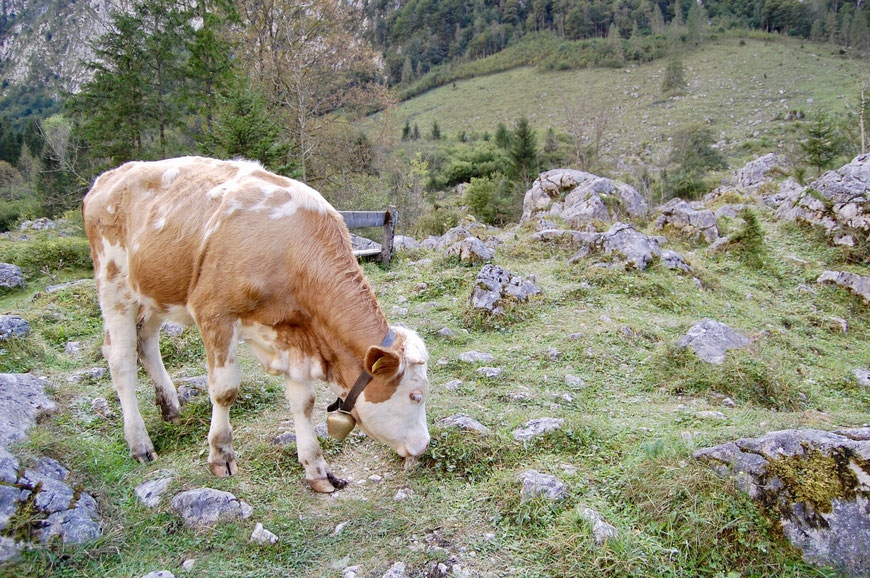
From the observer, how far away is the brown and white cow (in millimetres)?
3270

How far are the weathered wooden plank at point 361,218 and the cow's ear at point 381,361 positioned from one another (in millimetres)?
7561

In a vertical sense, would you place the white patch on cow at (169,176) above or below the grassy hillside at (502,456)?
above

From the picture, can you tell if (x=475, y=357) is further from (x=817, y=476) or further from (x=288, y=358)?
(x=817, y=476)

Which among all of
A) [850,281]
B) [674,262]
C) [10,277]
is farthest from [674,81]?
[10,277]

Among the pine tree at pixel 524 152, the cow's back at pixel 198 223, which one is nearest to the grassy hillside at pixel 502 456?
Result: the cow's back at pixel 198 223

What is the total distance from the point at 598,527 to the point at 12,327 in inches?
265

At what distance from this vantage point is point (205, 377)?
16.4 feet

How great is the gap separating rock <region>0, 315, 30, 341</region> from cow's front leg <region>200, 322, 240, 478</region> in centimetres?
392

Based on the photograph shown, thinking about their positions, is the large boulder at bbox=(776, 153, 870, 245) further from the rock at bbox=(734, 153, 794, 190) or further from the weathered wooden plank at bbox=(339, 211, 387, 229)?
the rock at bbox=(734, 153, 794, 190)

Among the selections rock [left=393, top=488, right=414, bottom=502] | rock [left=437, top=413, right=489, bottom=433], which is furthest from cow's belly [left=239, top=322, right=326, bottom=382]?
rock [left=437, top=413, right=489, bottom=433]

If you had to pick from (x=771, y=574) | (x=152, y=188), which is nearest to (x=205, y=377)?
(x=152, y=188)

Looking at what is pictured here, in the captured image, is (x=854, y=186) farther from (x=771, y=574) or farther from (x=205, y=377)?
(x=205, y=377)

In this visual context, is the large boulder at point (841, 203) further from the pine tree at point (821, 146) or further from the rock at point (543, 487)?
the pine tree at point (821, 146)

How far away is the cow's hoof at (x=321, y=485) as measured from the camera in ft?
11.3
